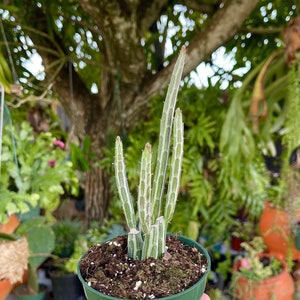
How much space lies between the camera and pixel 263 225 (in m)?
1.31

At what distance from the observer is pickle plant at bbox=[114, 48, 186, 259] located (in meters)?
0.41

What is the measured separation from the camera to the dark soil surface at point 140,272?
0.42 metres

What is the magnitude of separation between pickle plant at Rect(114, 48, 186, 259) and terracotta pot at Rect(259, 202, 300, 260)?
2.75ft

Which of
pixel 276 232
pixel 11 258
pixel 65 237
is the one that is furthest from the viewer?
pixel 65 237

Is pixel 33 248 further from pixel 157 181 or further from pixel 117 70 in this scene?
pixel 157 181

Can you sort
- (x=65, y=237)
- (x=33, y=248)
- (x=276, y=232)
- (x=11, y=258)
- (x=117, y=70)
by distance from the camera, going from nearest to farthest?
(x=11, y=258)
(x=33, y=248)
(x=117, y=70)
(x=276, y=232)
(x=65, y=237)

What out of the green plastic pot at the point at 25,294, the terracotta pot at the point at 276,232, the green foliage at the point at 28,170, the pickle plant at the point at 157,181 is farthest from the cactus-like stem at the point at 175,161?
the green plastic pot at the point at 25,294

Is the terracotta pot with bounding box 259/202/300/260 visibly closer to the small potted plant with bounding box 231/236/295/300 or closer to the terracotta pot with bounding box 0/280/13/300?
the small potted plant with bounding box 231/236/295/300

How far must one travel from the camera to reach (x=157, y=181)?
443 millimetres

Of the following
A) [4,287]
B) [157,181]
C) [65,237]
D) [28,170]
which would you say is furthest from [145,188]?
[65,237]

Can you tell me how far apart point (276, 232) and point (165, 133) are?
0.99m

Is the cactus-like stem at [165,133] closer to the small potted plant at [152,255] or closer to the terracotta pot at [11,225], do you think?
the small potted plant at [152,255]

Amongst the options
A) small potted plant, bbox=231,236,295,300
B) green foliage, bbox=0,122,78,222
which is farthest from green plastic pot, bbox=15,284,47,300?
small potted plant, bbox=231,236,295,300

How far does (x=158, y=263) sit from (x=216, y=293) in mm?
838
